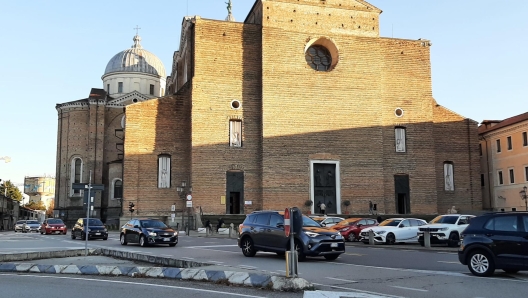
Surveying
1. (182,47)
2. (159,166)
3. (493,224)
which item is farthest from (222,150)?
(493,224)

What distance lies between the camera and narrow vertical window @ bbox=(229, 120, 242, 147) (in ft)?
143

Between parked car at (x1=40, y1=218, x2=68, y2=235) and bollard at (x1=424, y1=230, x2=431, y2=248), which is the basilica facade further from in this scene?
bollard at (x1=424, y1=230, x2=431, y2=248)

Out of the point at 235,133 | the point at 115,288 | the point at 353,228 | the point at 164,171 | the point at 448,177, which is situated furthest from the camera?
the point at 448,177

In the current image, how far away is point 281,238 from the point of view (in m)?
16.7

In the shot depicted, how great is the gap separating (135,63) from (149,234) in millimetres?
50060

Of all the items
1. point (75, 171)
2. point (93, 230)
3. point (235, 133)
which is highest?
point (235, 133)

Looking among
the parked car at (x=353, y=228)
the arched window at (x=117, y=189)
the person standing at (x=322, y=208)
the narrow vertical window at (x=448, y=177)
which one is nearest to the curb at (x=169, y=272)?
the parked car at (x=353, y=228)

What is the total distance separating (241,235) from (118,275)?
5.88m

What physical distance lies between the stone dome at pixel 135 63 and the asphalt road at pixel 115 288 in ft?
193

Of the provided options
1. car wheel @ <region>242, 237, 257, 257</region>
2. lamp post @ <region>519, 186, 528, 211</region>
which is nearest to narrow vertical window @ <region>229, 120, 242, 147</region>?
lamp post @ <region>519, 186, 528, 211</region>

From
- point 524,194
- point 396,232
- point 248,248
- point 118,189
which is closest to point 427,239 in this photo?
point 396,232

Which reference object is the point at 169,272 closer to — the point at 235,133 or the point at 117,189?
the point at 235,133

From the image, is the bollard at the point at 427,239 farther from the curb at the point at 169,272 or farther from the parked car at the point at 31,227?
the parked car at the point at 31,227

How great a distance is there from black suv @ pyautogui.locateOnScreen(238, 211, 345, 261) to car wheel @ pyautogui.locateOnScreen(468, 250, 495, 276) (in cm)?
444
